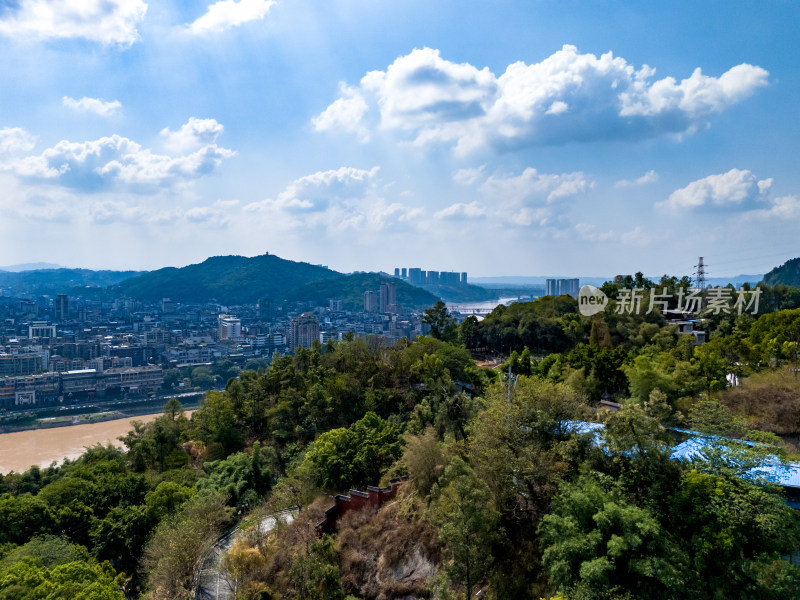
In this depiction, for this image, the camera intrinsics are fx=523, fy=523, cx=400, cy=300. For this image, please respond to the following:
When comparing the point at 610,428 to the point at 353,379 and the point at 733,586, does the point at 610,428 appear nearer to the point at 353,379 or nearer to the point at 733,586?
the point at 733,586

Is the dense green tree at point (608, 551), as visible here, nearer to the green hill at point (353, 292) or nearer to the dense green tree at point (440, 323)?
the dense green tree at point (440, 323)

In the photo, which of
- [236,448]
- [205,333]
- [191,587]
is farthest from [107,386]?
[191,587]

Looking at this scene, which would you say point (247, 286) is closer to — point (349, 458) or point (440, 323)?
point (440, 323)

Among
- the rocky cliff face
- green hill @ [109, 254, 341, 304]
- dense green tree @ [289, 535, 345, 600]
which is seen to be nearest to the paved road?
dense green tree @ [289, 535, 345, 600]

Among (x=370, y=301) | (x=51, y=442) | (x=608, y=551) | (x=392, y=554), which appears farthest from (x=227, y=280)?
(x=608, y=551)

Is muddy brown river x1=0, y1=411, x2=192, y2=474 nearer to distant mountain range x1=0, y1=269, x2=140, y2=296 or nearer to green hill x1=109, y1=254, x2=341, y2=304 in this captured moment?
green hill x1=109, y1=254, x2=341, y2=304

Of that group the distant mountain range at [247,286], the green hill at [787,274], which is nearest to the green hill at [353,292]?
the distant mountain range at [247,286]
